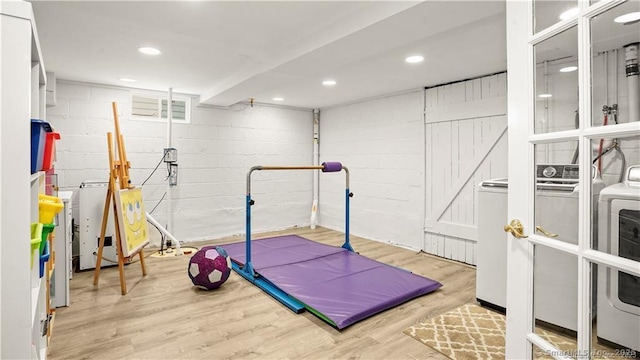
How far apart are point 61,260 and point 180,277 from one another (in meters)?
1.09

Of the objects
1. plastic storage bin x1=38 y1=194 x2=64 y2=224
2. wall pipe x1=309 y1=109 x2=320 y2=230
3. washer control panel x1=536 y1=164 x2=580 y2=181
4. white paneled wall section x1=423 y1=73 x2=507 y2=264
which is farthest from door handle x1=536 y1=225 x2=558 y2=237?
wall pipe x1=309 y1=109 x2=320 y2=230

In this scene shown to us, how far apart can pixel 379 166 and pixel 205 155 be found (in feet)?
9.00

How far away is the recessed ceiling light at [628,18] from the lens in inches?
37.4

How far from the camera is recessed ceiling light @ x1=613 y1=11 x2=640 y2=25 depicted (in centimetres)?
95

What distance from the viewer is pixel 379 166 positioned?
17.4 ft

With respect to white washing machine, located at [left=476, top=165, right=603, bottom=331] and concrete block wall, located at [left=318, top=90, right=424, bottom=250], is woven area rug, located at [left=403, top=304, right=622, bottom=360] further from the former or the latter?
concrete block wall, located at [left=318, top=90, right=424, bottom=250]

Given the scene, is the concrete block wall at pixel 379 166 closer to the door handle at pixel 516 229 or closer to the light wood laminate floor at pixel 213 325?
the light wood laminate floor at pixel 213 325

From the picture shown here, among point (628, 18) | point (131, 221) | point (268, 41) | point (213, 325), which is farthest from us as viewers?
point (131, 221)

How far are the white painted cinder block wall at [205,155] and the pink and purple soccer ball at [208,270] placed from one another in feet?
7.02

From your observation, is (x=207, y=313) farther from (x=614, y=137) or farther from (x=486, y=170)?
(x=486, y=170)

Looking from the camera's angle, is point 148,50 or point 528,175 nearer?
point 528,175

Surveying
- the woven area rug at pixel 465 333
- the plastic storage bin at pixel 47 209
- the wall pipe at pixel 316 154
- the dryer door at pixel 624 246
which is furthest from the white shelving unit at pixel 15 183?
the wall pipe at pixel 316 154

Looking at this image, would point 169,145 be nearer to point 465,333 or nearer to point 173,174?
point 173,174

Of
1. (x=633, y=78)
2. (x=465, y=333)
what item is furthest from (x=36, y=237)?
(x=465, y=333)
